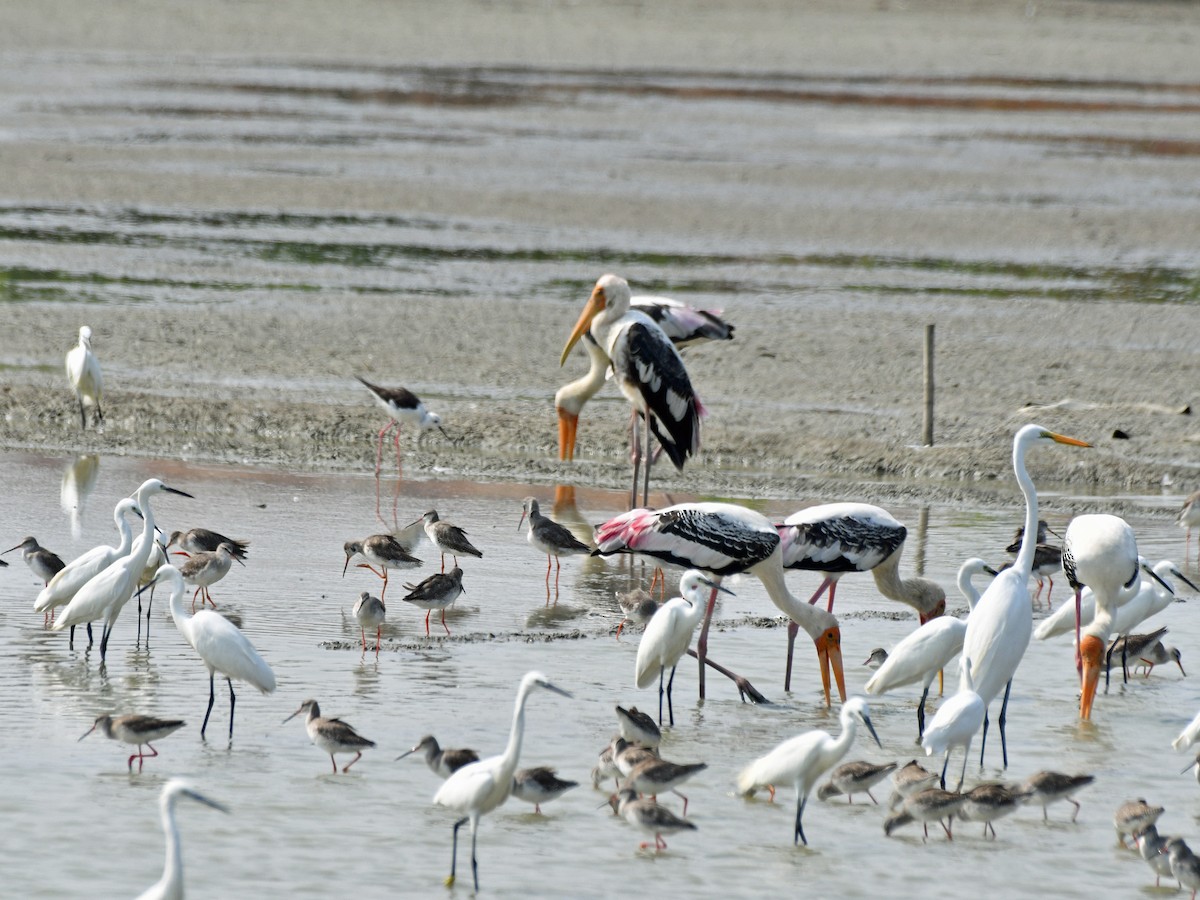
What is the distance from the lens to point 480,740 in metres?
8.57

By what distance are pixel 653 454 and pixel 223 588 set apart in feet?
13.3

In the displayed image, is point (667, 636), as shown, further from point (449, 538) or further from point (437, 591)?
point (449, 538)

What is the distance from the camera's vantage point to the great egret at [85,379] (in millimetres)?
14586

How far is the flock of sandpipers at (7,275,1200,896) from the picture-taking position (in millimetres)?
7457

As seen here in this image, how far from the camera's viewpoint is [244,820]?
7520 millimetres

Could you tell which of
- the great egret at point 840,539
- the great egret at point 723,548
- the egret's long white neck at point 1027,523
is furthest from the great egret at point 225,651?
the egret's long white neck at point 1027,523

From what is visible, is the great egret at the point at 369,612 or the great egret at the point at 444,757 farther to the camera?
the great egret at the point at 369,612

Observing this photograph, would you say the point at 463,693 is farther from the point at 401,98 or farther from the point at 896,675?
the point at 401,98

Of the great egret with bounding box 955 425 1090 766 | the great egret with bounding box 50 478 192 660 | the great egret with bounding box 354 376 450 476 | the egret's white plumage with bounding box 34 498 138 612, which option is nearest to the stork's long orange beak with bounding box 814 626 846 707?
the great egret with bounding box 955 425 1090 766

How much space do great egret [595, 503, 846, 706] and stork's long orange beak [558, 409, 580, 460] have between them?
466cm

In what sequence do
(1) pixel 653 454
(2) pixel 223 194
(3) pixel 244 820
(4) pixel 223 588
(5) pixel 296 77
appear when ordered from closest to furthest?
(3) pixel 244 820 < (4) pixel 223 588 < (1) pixel 653 454 < (2) pixel 223 194 < (5) pixel 296 77

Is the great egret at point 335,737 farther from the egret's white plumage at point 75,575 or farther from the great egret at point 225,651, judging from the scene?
the egret's white plumage at point 75,575

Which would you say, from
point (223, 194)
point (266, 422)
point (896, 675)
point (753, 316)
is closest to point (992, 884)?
point (896, 675)

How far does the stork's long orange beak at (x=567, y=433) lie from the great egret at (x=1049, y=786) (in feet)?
24.3
